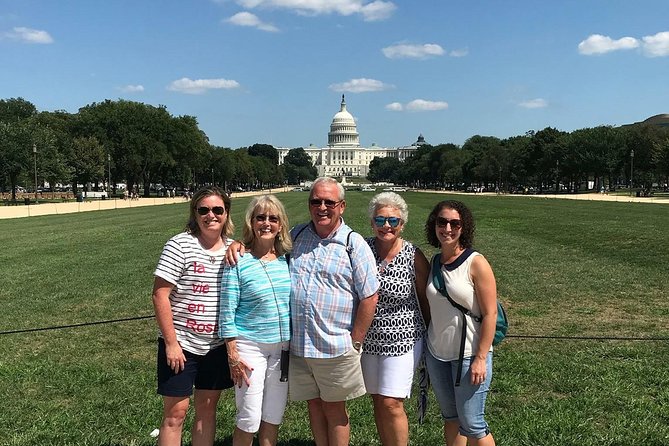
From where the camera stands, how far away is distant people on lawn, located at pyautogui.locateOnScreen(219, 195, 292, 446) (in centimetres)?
410

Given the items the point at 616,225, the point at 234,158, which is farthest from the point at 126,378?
the point at 234,158

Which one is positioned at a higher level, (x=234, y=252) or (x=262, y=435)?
(x=234, y=252)

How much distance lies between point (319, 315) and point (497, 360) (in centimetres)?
414

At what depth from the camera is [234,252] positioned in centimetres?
411

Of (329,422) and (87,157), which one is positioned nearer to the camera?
(329,422)

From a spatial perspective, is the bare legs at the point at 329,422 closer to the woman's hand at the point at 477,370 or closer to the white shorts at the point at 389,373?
the white shorts at the point at 389,373

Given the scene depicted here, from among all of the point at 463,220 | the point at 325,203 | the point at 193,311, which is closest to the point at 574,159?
the point at 463,220

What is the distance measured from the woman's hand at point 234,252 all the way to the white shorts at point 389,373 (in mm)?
1187

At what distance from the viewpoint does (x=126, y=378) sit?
22.9 feet

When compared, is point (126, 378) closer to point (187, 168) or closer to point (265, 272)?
point (265, 272)

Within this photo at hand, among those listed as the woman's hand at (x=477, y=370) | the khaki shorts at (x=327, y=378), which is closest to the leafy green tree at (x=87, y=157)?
the khaki shorts at (x=327, y=378)

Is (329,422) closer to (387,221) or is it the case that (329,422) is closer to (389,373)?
(389,373)

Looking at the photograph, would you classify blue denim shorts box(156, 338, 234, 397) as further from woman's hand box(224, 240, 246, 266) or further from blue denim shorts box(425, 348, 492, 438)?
blue denim shorts box(425, 348, 492, 438)

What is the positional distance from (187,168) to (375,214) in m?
87.5
